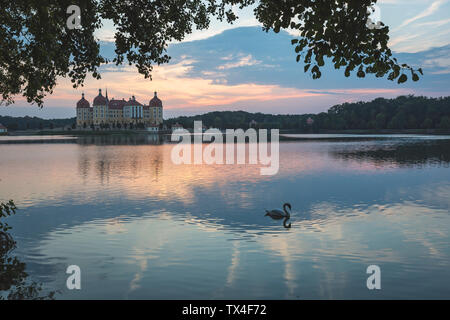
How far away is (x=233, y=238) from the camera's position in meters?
18.6

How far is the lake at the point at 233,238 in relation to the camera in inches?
520

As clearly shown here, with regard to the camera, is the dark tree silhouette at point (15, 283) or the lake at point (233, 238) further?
the lake at point (233, 238)

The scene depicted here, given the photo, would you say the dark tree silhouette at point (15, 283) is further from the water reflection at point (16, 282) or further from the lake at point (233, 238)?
the lake at point (233, 238)

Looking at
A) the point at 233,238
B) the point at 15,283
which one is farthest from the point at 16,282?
the point at 233,238

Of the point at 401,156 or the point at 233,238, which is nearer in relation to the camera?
the point at 233,238

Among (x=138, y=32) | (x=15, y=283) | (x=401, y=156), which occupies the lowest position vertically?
(x=15, y=283)

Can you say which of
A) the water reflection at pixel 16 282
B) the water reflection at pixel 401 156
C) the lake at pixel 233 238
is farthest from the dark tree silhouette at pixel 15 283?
the water reflection at pixel 401 156

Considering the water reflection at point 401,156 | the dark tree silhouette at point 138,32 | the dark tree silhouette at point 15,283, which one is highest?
the dark tree silhouette at point 138,32

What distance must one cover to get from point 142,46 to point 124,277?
8019 millimetres

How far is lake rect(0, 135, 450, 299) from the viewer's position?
520 inches

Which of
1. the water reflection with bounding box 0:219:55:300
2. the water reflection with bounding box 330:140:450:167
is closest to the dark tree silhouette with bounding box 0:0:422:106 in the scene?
the water reflection with bounding box 0:219:55:300

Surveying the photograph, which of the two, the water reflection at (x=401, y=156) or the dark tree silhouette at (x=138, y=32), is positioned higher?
the dark tree silhouette at (x=138, y=32)

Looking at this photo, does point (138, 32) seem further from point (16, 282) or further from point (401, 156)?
point (401, 156)
